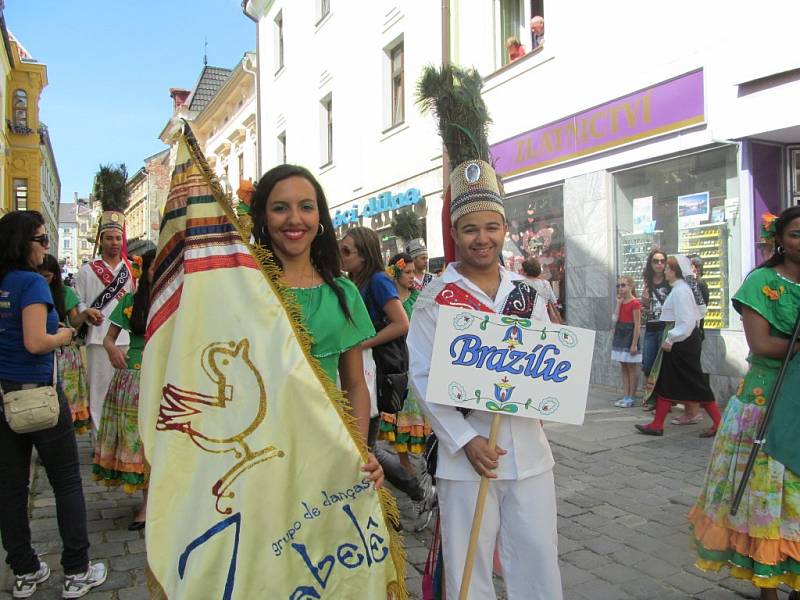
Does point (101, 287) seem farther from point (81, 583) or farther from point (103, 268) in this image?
point (81, 583)

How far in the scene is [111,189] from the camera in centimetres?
584

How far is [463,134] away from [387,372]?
6.53 ft

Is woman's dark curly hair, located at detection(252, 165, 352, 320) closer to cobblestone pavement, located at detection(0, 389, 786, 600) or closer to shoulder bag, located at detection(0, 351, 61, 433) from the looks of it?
shoulder bag, located at detection(0, 351, 61, 433)

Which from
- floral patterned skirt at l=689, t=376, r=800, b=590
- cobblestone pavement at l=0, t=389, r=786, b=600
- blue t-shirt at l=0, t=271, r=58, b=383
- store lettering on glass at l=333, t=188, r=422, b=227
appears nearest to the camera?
floral patterned skirt at l=689, t=376, r=800, b=590

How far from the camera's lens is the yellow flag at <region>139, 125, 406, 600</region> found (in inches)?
72.4

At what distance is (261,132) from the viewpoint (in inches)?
944

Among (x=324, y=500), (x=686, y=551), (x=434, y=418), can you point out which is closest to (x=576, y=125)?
(x=686, y=551)

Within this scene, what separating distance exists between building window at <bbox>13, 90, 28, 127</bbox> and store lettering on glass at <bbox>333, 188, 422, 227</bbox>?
28.2 metres

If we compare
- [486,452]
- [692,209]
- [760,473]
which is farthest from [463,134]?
[692,209]

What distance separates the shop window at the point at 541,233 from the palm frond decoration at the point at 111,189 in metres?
6.56

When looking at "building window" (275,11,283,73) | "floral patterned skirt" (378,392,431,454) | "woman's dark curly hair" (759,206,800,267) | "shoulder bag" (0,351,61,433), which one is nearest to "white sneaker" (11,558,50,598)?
"shoulder bag" (0,351,61,433)

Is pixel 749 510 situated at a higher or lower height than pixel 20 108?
lower

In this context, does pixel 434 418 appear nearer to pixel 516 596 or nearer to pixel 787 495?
pixel 516 596

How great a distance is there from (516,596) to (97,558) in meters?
2.67
